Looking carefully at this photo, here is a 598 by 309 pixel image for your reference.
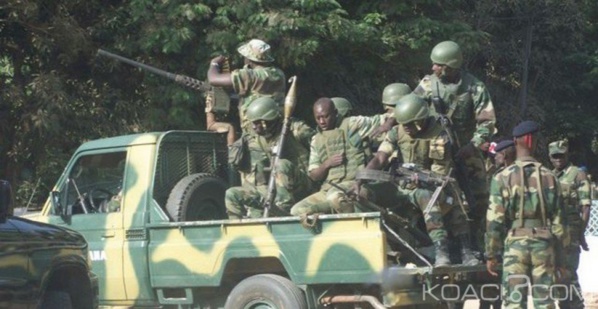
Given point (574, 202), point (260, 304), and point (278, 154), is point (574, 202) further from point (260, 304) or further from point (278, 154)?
point (260, 304)

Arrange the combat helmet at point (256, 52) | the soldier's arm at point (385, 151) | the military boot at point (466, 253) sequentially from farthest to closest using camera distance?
the combat helmet at point (256, 52), the soldier's arm at point (385, 151), the military boot at point (466, 253)

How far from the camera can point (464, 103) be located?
923 cm

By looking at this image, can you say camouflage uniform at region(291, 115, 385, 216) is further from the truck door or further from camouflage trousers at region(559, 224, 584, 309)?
camouflage trousers at region(559, 224, 584, 309)

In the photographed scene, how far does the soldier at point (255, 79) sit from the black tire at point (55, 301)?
2.59 m

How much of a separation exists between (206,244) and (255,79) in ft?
6.17

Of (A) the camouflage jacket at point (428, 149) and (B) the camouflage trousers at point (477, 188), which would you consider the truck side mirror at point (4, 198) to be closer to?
(A) the camouflage jacket at point (428, 149)

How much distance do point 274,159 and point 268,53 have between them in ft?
4.71

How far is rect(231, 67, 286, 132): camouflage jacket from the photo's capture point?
990 cm

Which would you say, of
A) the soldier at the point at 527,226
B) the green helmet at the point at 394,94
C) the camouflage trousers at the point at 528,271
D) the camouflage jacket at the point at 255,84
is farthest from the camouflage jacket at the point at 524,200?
the camouflage jacket at the point at 255,84

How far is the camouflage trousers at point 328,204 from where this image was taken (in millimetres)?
8570

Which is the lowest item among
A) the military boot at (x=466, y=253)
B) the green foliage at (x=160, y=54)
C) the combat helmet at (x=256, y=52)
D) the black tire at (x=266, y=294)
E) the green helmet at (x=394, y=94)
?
the black tire at (x=266, y=294)

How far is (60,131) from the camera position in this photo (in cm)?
1385

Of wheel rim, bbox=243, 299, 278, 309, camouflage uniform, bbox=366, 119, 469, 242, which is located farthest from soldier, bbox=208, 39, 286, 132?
wheel rim, bbox=243, 299, 278, 309

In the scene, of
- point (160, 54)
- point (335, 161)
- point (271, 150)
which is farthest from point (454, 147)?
point (160, 54)
